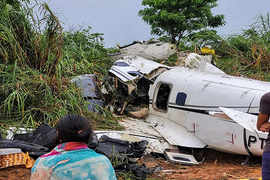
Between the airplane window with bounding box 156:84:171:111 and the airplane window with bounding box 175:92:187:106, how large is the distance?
0.87 m

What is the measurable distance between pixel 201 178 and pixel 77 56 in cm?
794

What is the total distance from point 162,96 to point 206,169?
9.66 ft

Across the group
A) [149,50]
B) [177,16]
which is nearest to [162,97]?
[149,50]

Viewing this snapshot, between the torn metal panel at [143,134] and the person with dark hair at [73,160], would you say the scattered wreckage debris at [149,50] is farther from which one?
the person with dark hair at [73,160]

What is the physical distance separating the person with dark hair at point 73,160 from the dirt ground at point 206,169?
3628 mm

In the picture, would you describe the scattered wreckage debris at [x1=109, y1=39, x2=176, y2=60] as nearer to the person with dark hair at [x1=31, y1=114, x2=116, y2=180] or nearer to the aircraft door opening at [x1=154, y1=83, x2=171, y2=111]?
the aircraft door opening at [x1=154, y1=83, x2=171, y2=111]

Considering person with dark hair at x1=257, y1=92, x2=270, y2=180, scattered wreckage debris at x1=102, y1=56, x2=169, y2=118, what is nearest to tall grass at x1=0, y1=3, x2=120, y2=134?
scattered wreckage debris at x1=102, y1=56, x2=169, y2=118

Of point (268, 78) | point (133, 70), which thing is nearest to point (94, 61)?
point (133, 70)

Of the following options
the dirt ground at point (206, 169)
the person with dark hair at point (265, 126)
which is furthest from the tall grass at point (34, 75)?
the person with dark hair at point (265, 126)

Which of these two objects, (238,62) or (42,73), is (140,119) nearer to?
(42,73)

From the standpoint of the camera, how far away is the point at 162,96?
10.3 m

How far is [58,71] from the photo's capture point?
10.5m

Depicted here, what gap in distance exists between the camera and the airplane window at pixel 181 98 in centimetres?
914

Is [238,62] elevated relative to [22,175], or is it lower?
elevated
